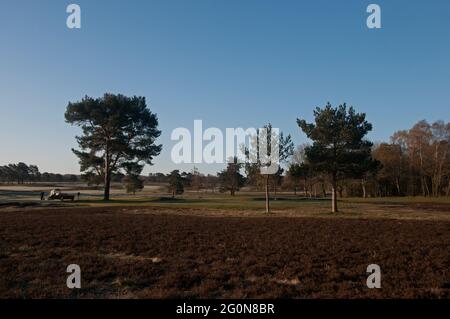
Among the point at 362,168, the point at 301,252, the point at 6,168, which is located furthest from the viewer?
the point at 6,168

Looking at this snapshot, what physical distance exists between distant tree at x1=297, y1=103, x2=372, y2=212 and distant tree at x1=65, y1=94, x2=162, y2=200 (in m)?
30.9

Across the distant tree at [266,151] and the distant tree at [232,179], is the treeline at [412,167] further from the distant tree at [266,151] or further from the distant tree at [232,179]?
the distant tree at [266,151]

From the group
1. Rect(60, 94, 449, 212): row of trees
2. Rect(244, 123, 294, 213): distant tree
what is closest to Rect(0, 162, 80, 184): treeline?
Rect(60, 94, 449, 212): row of trees

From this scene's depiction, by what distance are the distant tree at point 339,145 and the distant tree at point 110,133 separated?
30.9 metres

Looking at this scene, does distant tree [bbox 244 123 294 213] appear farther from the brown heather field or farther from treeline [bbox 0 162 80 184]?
treeline [bbox 0 162 80 184]

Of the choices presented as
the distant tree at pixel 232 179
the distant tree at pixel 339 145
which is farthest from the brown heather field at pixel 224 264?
the distant tree at pixel 232 179

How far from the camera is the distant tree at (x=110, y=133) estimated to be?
54.6 metres

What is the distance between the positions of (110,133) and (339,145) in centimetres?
3637

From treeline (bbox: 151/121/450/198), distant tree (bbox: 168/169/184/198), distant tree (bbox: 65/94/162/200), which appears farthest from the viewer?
distant tree (bbox: 168/169/184/198)

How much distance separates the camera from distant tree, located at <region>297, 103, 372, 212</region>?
35.3 meters

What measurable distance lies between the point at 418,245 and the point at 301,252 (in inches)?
218
